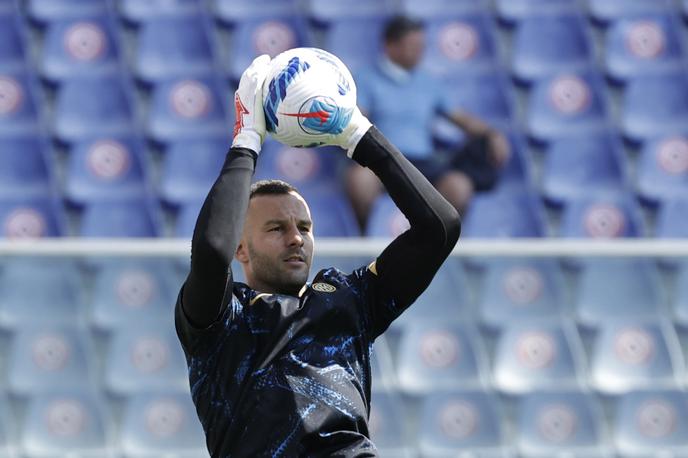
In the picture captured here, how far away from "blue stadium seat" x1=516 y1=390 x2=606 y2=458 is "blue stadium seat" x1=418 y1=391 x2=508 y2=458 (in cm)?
13

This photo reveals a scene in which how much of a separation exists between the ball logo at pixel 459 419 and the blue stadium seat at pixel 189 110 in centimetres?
223

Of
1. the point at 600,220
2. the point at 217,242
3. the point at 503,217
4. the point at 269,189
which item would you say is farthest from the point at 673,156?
the point at 217,242

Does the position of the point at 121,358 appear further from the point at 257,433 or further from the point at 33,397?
the point at 257,433

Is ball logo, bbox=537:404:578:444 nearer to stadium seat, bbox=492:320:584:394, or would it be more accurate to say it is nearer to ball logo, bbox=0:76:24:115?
stadium seat, bbox=492:320:584:394

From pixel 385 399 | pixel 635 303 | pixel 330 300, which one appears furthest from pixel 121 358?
pixel 330 300

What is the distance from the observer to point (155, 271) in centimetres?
563

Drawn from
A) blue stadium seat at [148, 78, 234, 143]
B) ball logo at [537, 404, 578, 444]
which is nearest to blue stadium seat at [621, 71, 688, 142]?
ball logo at [537, 404, 578, 444]

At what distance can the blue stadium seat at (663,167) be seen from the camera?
7125mm

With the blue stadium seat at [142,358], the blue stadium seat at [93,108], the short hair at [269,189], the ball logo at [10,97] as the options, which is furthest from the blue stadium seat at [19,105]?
the short hair at [269,189]

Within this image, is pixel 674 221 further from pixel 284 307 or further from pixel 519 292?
pixel 284 307

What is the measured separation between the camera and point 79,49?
7547 mm

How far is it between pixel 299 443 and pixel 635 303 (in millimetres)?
3186

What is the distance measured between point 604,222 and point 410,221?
3.78 meters

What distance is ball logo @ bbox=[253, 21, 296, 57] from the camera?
7.55m
